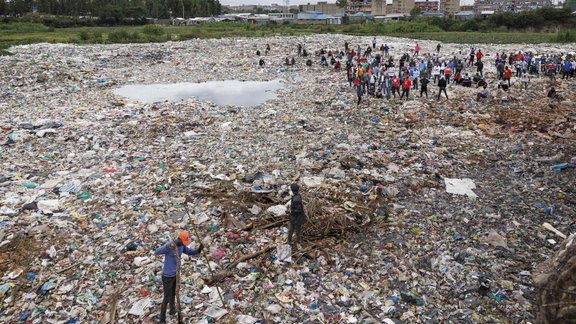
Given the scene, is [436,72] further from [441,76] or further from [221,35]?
[221,35]

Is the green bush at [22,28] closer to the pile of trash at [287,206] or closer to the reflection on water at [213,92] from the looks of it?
the reflection on water at [213,92]

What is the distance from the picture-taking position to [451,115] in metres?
11.7

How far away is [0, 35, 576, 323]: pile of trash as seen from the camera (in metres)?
4.89

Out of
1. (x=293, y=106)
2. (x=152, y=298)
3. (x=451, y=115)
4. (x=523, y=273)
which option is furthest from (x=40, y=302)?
(x=451, y=115)

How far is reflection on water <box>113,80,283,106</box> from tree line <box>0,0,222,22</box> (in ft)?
151

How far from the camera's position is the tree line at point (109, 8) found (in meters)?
60.1

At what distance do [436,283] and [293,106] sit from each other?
901 centimetres

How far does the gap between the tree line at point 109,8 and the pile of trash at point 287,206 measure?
53.5 meters

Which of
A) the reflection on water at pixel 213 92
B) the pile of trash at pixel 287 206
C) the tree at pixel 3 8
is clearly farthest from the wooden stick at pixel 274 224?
the tree at pixel 3 8

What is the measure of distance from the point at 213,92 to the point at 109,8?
172ft

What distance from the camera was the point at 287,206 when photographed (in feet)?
22.3

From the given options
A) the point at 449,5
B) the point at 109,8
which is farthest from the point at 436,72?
the point at 449,5

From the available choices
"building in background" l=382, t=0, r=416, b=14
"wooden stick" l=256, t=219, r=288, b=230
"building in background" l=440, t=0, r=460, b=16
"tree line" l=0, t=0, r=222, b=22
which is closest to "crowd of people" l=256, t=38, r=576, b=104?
"wooden stick" l=256, t=219, r=288, b=230

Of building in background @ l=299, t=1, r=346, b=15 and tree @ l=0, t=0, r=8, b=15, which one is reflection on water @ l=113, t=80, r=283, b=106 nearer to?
tree @ l=0, t=0, r=8, b=15
